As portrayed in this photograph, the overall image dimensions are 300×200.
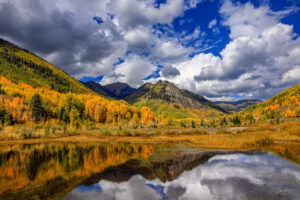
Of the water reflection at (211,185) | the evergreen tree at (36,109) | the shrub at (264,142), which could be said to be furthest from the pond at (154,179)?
the evergreen tree at (36,109)

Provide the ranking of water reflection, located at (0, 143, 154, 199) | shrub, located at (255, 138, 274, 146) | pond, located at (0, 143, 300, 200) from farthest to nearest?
shrub, located at (255, 138, 274, 146) → water reflection, located at (0, 143, 154, 199) → pond, located at (0, 143, 300, 200)

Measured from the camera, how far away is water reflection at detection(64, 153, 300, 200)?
47.0 feet

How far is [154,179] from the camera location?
61.2 ft

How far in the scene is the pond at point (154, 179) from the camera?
1459cm

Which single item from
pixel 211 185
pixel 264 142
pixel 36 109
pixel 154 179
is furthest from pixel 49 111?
pixel 211 185

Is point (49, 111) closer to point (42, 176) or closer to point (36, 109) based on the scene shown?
point (36, 109)

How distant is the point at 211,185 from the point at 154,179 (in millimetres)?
5761

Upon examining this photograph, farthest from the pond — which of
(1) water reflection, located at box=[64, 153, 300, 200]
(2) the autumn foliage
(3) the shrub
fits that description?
(2) the autumn foliage

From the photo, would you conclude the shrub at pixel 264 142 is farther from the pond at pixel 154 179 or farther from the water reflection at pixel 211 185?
the water reflection at pixel 211 185

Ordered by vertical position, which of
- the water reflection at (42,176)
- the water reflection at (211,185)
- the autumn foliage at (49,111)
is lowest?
the water reflection at (211,185)

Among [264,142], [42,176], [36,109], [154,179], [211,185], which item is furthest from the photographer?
[36,109]

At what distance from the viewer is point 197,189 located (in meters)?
15.7

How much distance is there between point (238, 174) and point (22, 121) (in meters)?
105

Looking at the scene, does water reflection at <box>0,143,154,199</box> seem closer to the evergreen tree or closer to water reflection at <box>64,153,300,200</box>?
water reflection at <box>64,153,300,200</box>
